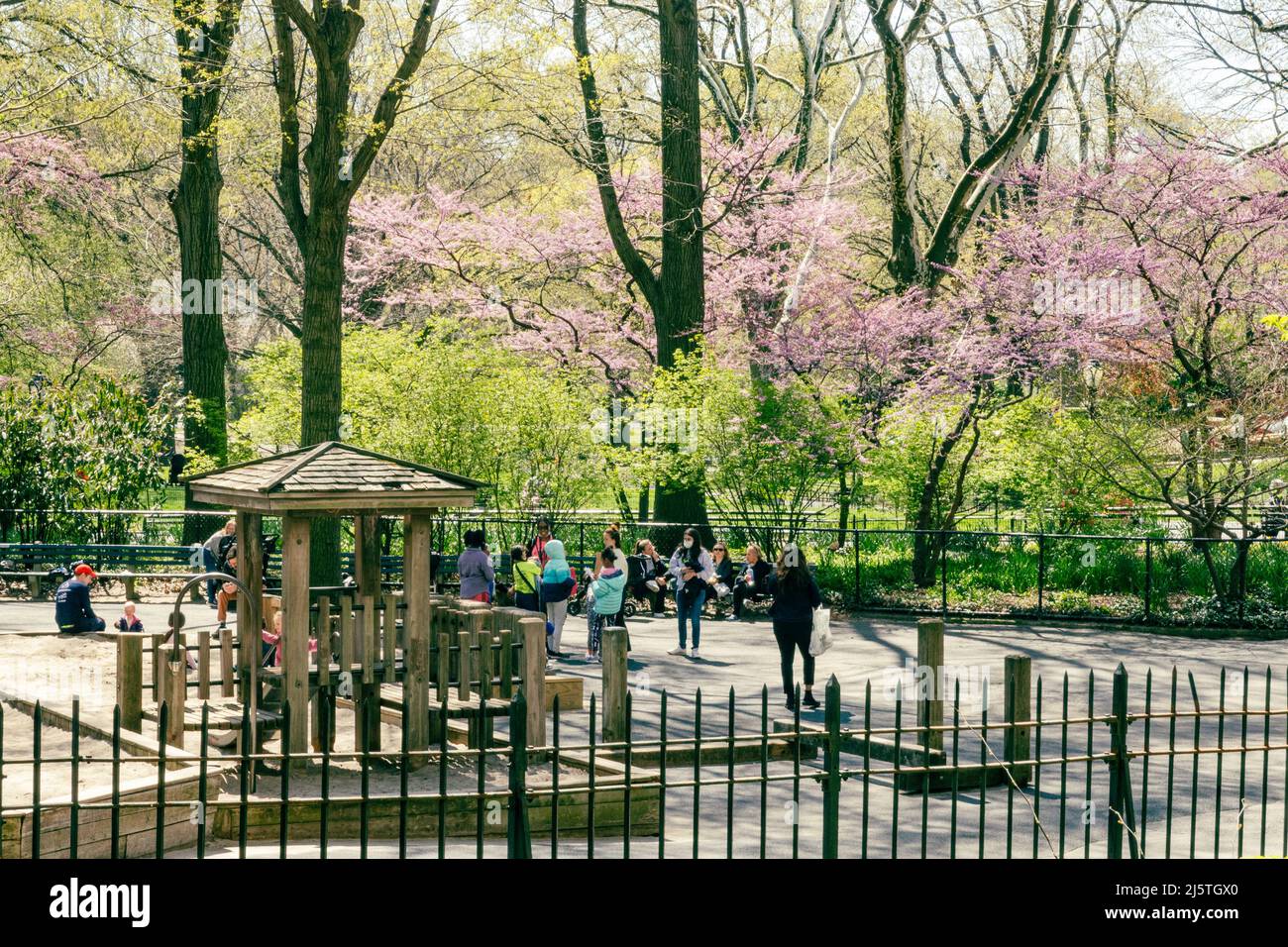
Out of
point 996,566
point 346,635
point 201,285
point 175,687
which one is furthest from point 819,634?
point 201,285

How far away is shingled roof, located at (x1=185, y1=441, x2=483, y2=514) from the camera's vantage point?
32.8 ft

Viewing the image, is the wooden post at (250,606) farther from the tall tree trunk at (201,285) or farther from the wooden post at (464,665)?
the tall tree trunk at (201,285)

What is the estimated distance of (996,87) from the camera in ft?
116

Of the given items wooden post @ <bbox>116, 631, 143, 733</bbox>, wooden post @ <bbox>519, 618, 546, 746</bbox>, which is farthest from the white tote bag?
wooden post @ <bbox>116, 631, 143, 733</bbox>

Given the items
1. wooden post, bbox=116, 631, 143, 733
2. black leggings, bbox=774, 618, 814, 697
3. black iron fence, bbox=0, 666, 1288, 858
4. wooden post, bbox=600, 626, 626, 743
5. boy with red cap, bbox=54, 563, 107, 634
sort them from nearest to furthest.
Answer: black iron fence, bbox=0, 666, 1288, 858 → wooden post, bbox=116, 631, 143, 733 → wooden post, bbox=600, 626, 626, 743 → black leggings, bbox=774, 618, 814, 697 → boy with red cap, bbox=54, 563, 107, 634

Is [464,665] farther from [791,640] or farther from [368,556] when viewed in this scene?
[791,640]

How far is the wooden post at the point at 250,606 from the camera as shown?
994 centimetres

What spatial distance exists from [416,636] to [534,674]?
0.91 metres

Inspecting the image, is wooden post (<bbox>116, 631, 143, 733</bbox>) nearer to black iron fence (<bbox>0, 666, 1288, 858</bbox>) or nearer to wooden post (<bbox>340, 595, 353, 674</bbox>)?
black iron fence (<bbox>0, 666, 1288, 858</bbox>)

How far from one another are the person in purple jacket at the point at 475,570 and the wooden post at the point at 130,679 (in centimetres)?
568

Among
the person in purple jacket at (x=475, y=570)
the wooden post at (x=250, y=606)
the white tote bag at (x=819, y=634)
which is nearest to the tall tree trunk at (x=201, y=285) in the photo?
the person in purple jacket at (x=475, y=570)

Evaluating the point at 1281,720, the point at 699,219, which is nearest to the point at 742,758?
the point at 1281,720

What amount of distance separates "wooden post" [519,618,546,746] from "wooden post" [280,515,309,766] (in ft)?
5.06

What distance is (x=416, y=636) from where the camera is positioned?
1039 cm
